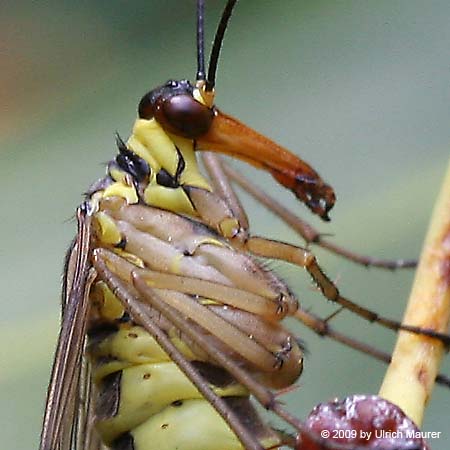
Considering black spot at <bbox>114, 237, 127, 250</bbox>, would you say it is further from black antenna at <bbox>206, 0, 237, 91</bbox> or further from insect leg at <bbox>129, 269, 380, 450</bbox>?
black antenna at <bbox>206, 0, 237, 91</bbox>

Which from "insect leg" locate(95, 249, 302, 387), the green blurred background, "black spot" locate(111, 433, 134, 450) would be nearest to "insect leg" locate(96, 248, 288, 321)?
"insect leg" locate(95, 249, 302, 387)

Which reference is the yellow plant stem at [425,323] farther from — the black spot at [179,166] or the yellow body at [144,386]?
the black spot at [179,166]

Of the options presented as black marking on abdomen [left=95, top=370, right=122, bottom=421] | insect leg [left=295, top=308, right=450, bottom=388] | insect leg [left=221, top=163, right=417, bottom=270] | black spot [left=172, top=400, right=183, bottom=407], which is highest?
insect leg [left=221, top=163, right=417, bottom=270]

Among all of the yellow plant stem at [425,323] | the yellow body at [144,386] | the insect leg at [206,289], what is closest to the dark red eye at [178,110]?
the yellow body at [144,386]

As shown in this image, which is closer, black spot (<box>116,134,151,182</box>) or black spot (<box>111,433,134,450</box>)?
black spot (<box>111,433,134,450</box>)

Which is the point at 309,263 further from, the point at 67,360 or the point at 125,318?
the point at 67,360

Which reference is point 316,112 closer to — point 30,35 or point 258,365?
point 258,365

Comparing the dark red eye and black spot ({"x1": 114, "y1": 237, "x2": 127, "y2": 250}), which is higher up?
the dark red eye
